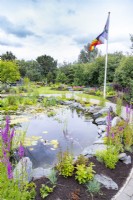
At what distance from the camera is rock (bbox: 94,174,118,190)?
111 inches

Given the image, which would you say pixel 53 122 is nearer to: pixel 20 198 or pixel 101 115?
pixel 101 115

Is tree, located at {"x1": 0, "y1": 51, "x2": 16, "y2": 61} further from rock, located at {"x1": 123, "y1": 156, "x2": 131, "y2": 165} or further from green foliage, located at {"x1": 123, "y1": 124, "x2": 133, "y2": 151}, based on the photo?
rock, located at {"x1": 123, "y1": 156, "x2": 131, "y2": 165}

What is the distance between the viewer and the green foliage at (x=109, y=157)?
10.8 feet

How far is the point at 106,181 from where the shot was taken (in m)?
2.90

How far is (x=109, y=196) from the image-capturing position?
263 centimetres

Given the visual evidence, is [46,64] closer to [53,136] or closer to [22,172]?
[53,136]

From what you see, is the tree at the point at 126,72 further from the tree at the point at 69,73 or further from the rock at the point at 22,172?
the tree at the point at 69,73

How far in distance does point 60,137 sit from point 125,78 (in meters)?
7.73

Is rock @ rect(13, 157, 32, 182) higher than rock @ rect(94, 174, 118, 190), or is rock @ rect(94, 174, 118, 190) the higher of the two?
rock @ rect(13, 157, 32, 182)

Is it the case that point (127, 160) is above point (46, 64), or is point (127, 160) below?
below

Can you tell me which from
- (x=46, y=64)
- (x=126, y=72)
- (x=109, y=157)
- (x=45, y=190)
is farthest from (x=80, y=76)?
(x=45, y=190)

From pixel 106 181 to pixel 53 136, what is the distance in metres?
2.78

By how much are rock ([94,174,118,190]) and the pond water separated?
1.20m

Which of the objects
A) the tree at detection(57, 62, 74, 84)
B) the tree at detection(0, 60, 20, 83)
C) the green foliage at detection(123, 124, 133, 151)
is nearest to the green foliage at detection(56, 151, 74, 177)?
the green foliage at detection(123, 124, 133, 151)
